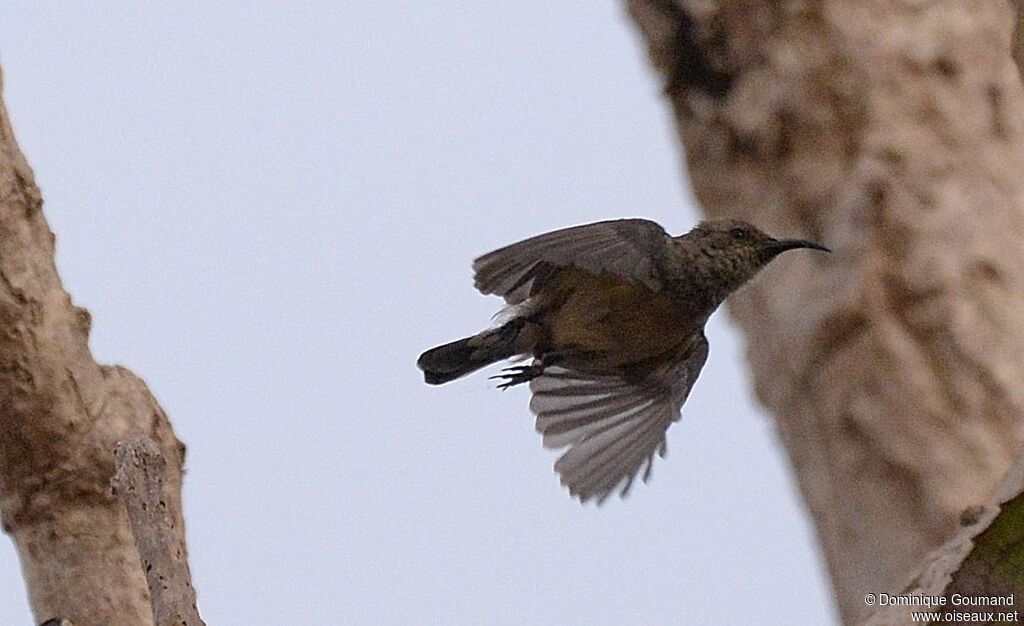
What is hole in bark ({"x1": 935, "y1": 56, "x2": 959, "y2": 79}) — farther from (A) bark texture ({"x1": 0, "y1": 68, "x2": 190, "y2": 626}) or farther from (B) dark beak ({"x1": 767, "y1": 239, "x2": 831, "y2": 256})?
(A) bark texture ({"x1": 0, "y1": 68, "x2": 190, "y2": 626})

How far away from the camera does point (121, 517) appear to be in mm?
4195

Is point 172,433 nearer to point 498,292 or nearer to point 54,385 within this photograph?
point 54,385

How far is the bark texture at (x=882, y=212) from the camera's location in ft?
26.4

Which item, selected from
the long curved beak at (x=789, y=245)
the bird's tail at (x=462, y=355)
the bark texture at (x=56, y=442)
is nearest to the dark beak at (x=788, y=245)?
the long curved beak at (x=789, y=245)

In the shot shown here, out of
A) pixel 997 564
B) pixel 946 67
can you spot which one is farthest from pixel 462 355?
pixel 946 67

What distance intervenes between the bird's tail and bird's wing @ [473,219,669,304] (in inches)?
5.8

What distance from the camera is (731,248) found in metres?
5.30

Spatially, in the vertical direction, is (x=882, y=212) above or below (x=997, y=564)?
above

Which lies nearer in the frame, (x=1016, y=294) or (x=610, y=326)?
(x=610, y=326)

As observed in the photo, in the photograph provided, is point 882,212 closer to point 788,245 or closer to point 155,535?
point 788,245

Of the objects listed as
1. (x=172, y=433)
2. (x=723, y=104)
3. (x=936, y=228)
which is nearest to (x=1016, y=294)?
(x=936, y=228)

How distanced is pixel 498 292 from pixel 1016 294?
12.7ft

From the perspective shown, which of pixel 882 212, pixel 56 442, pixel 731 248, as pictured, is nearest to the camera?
pixel 56 442

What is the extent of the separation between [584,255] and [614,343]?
2.18 ft
